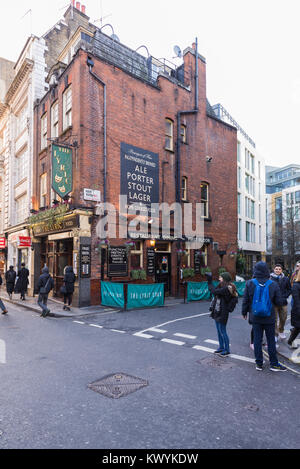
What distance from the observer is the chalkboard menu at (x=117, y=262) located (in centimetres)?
1384

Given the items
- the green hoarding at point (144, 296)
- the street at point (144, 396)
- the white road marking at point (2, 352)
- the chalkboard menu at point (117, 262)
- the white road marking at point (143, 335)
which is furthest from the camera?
the chalkboard menu at point (117, 262)

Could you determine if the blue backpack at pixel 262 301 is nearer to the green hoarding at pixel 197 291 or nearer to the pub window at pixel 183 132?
the green hoarding at pixel 197 291

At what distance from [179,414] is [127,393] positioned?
0.92m

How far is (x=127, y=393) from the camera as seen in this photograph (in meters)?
4.38

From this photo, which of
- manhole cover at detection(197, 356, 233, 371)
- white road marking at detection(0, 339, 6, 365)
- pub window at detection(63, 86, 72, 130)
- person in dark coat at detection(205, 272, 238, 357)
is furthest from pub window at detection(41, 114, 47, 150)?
manhole cover at detection(197, 356, 233, 371)

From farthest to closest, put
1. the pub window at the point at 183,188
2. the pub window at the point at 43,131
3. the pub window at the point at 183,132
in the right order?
the pub window at the point at 183,132, the pub window at the point at 183,188, the pub window at the point at 43,131

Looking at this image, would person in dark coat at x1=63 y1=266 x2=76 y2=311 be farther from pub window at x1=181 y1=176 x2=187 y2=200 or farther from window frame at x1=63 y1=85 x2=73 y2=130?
pub window at x1=181 y1=176 x2=187 y2=200

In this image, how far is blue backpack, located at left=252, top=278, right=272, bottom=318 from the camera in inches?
211

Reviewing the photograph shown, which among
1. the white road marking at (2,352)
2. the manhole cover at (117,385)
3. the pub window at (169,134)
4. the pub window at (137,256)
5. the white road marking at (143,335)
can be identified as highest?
the pub window at (169,134)

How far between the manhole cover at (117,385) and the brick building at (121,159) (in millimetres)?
8087

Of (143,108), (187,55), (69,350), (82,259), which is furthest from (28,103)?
(69,350)

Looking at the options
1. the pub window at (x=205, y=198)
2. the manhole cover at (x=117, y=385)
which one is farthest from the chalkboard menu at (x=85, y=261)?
the pub window at (x=205, y=198)

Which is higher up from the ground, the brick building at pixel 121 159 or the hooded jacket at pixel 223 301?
the brick building at pixel 121 159

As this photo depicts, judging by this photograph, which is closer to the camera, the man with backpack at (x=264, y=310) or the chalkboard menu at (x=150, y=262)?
the man with backpack at (x=264, y=310)
